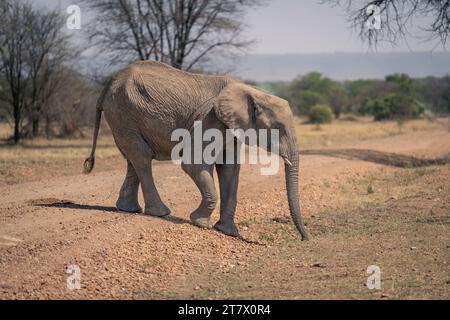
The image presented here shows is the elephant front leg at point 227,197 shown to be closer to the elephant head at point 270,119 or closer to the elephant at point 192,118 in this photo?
the elephant at point 192,118

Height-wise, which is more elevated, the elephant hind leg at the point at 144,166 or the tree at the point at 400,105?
the tree at the point at 400,105

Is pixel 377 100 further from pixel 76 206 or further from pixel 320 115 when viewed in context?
pixel 76 206

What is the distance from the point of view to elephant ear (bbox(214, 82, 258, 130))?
28.1ft

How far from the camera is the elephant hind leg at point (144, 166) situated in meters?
9.15

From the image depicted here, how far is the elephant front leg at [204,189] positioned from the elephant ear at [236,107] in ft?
2.25

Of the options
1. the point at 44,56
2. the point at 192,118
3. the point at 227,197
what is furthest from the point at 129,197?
the point at 44,56

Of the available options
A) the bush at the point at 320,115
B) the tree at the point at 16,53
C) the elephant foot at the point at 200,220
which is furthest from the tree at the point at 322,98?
the elephant foot at the point at 200,220

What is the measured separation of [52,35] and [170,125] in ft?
58.5

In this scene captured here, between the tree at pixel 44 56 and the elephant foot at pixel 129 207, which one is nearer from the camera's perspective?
the elephant foot at pixel 129 207

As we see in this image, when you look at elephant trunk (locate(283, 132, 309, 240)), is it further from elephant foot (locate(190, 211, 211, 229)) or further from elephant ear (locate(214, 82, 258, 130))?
elephant foot (locate(190, 211, 211, 229))

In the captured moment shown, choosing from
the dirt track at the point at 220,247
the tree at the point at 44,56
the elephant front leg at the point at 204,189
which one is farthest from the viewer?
the tree at the point at 44,56

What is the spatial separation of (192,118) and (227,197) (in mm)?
1150

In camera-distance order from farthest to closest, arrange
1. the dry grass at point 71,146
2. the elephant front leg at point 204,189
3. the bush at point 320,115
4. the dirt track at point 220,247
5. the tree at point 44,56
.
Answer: the bush at point 320,115
the tree at point 44,56
the dry grass at point 71,146
the elephant front leg at point 204,189
the dirt track at point 220,247

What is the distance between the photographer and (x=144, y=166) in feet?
30.2
